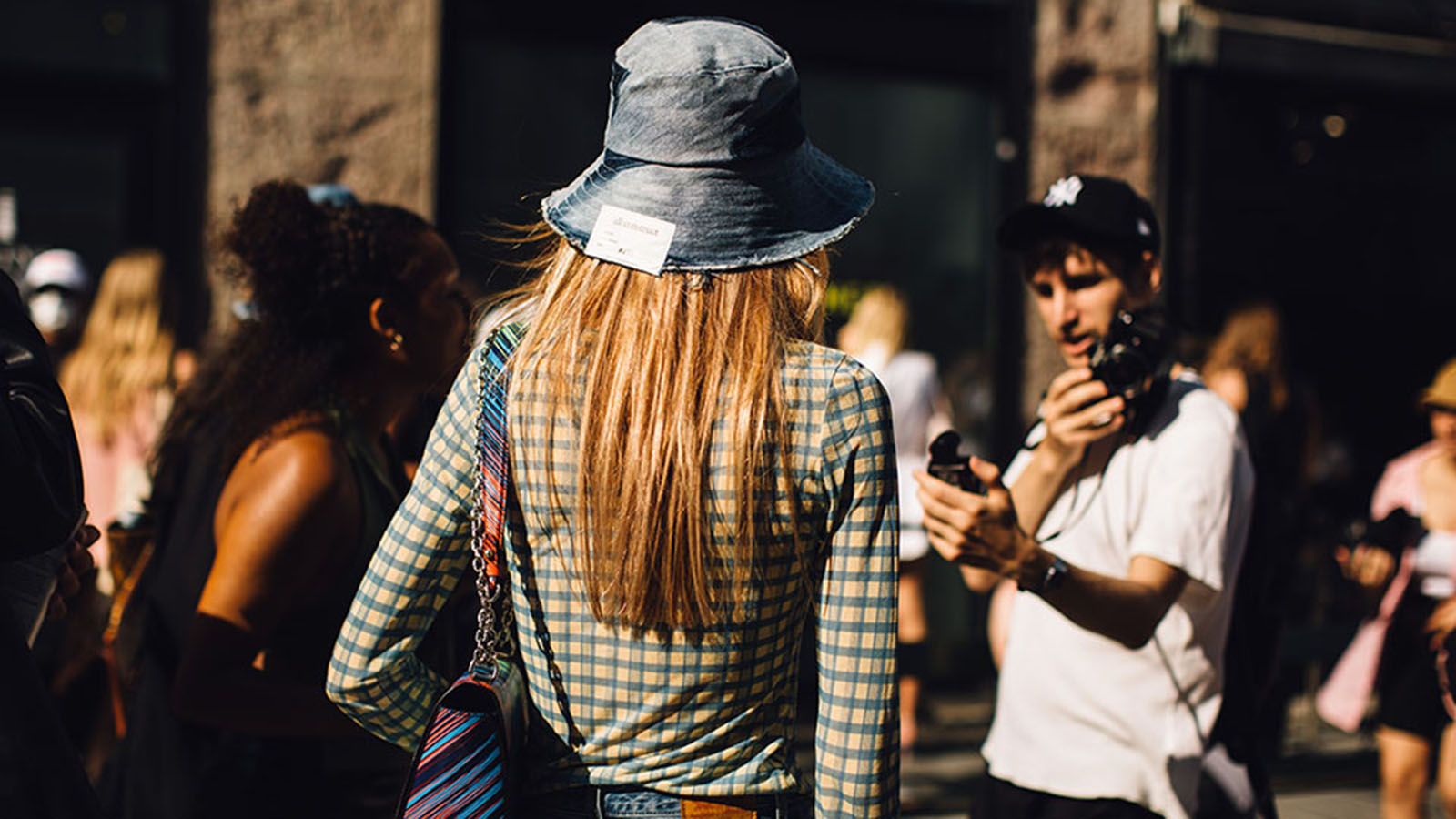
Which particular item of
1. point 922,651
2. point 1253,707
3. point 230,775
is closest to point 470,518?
point 230,775

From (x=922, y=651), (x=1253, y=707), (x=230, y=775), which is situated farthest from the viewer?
(x=922, y=651)

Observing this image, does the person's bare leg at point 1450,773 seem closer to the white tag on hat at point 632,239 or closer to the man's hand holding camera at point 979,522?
the man's hand holding camera at point 979,522

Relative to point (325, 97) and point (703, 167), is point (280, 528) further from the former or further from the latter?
point (325, 97)

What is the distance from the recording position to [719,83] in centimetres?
160

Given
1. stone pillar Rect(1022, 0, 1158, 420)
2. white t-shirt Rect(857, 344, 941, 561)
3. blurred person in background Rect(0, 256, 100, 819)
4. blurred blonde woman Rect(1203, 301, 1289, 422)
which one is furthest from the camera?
stone pillar Rect(1022, 0, 1158, 420)

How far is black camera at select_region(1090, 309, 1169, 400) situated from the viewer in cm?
244

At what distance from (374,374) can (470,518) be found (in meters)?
1.06

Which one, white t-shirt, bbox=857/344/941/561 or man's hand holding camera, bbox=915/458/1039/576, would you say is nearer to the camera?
man's hand holding camera, bbox=915/458/1039/576

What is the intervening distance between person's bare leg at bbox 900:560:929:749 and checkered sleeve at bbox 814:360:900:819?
13.7 ft

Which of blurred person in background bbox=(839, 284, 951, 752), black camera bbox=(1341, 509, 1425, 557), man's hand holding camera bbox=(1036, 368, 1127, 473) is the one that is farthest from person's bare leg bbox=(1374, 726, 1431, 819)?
man's hand holding camera bbox=(1036, 368, 1127, 473)

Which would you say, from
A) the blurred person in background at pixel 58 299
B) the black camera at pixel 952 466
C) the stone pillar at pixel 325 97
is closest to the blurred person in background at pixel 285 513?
the black camera at pixel 952 466

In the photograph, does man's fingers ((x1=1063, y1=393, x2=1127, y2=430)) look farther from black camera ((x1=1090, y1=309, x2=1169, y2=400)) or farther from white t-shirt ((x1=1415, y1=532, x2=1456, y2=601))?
white t-shirt ((x1=1415, y1=532, x2=1456, y2=601))

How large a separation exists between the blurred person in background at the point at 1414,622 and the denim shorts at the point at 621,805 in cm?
349

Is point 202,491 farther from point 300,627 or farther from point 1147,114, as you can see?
point 1147,114
